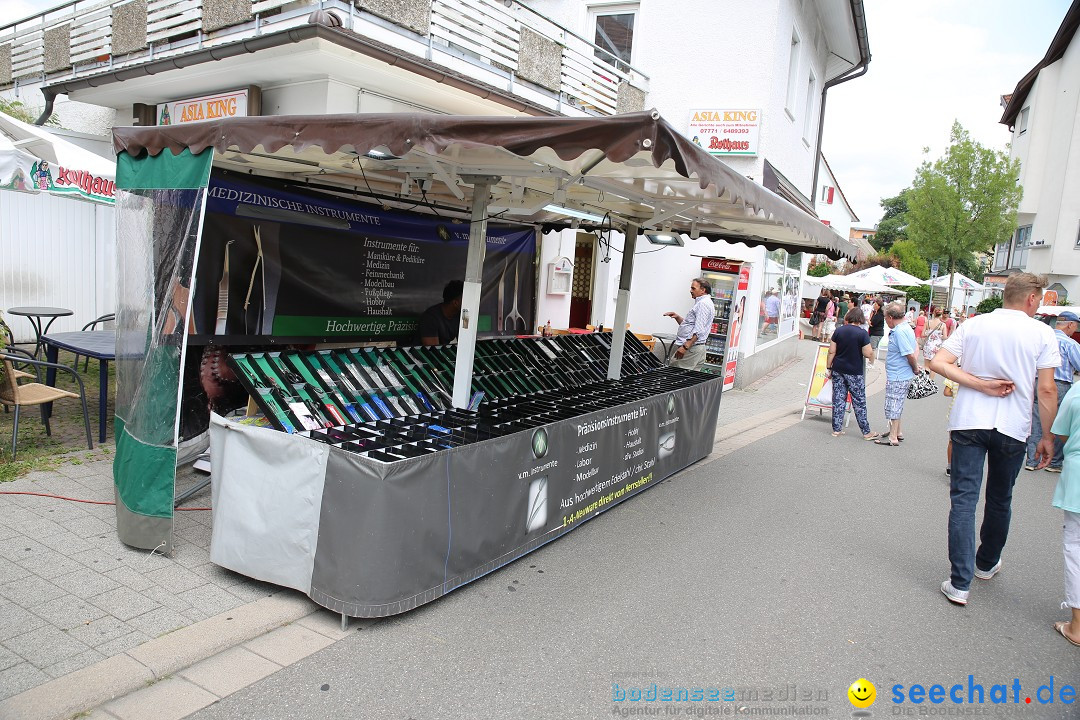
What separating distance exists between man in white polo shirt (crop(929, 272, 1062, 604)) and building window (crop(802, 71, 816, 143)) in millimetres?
13655

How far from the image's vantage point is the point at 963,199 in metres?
27.5

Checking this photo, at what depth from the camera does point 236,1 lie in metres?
8.20

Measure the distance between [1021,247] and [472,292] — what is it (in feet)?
124

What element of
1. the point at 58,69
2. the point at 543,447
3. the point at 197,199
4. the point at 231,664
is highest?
the point at 58,69

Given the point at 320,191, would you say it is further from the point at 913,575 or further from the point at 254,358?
the point at 913,575

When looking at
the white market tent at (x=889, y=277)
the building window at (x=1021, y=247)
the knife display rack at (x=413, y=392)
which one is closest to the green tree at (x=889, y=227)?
the building window at (x=1021, y=247)

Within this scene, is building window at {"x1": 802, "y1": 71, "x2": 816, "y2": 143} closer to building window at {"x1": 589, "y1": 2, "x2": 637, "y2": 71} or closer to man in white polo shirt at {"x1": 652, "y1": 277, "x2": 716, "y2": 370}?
building window at {"x1": 589, "y1": 2, "x2": 637, "y2": 71}

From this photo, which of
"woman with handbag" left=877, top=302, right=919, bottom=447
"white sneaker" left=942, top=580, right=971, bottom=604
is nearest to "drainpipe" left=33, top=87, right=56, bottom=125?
"woman with handbag" left=877, top=302, right=919, bottom=447

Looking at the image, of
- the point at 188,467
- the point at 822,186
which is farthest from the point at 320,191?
the point at 822,186

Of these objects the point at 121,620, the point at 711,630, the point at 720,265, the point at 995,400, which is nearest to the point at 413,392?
the point at 121,620

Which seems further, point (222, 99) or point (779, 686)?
point (222, 99)

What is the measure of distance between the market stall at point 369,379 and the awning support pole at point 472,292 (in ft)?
0.05

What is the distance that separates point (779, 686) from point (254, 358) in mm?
3573

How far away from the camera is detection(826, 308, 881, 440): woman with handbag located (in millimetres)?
9523
